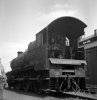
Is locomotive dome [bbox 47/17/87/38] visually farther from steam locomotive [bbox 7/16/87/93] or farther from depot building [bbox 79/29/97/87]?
depot building [bbox 79/29/97/87]

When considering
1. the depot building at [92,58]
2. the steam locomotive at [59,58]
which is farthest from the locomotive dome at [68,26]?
the depot building at [92,58]

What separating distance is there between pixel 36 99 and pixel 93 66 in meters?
9.06

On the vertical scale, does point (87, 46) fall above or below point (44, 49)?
above

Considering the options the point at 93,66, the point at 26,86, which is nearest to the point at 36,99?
the point at 26,86

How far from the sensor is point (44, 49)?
44.7ft

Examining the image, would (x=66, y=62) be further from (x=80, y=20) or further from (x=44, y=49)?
(x=80, y=20)

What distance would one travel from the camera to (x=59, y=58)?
14617 mm

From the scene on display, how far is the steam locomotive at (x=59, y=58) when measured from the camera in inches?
529

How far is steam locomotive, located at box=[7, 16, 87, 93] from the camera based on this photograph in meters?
13.4

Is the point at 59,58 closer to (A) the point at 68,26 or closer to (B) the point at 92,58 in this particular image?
(A) the point at 68,26

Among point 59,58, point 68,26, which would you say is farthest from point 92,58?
point 59,58

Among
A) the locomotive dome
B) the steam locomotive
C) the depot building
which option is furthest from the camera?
the depot building

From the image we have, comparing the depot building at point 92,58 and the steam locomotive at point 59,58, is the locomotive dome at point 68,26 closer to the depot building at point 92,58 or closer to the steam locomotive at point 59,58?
the steam locomotive at point 59,58

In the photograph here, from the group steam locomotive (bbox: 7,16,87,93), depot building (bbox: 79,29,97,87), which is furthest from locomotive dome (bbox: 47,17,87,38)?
depot building (bbox: 79,29,97,87)
